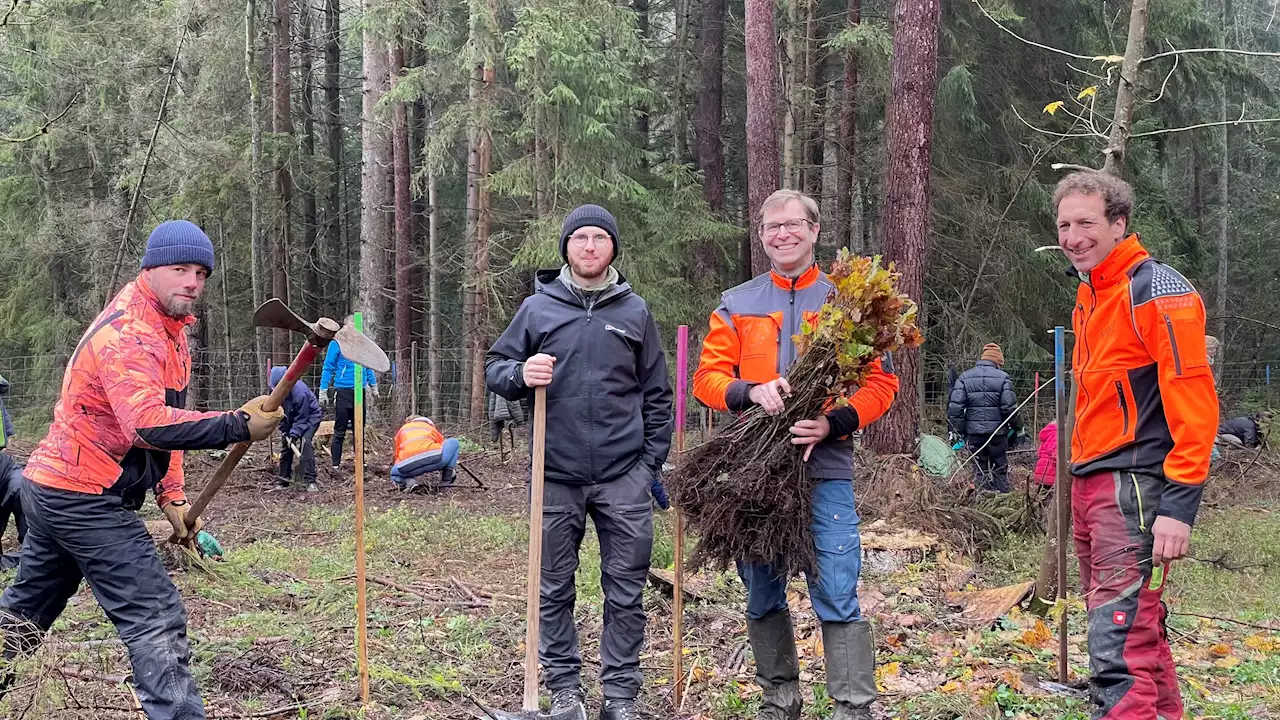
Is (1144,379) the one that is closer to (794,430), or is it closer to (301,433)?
(794,430)

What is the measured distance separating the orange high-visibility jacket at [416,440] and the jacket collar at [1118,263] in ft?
28.4

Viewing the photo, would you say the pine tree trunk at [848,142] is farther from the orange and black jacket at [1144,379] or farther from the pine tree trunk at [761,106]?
the orange and black jacket at [1144,379]

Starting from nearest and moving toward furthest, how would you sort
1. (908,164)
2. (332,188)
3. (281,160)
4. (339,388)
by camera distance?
(908,164) → (339,388) → (281,160) → (332,188)

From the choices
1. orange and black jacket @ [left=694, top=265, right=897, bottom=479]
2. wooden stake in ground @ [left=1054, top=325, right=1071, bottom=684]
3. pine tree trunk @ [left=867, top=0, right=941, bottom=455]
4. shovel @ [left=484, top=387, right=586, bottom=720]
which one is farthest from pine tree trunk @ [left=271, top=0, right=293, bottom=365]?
wooden stake in ground @ [left=1054, top=325, right=1071, bottom=684]

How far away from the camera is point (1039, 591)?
18.3 ft

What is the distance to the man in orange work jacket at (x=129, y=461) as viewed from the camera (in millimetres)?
3283

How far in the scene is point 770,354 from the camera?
156 inches

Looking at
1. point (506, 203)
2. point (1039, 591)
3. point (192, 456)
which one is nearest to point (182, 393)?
point (1039, 591)

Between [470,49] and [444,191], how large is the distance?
34.4ft

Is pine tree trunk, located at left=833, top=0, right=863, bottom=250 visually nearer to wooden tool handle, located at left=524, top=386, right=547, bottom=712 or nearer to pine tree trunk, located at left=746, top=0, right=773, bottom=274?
pine tree trunk, located at left=746, top=0, right=773, bottom=274

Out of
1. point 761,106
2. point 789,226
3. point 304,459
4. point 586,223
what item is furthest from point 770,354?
point 761,106

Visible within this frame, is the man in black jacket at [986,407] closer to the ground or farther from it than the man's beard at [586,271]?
closer to the ground

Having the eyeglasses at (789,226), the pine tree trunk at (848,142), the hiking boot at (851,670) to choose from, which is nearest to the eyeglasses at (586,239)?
the eyeglasses at (789,226)

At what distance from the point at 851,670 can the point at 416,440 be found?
8009 millimetres
